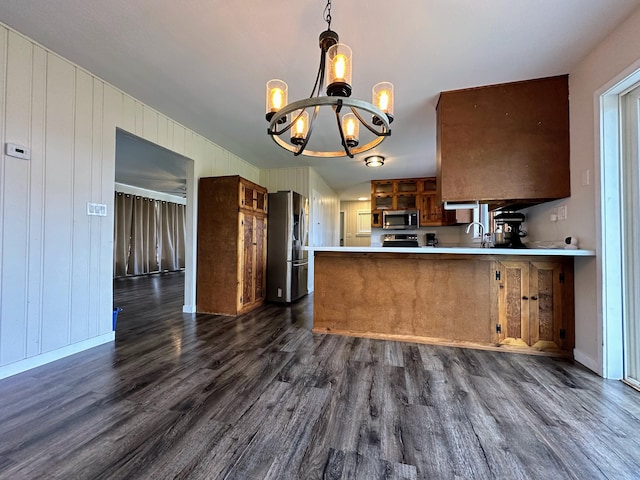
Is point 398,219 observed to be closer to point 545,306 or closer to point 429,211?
point 429,211

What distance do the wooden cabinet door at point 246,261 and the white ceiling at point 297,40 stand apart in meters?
1.60

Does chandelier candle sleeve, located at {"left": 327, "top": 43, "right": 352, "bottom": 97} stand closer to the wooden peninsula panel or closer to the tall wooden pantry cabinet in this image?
the wooden peninsula panel

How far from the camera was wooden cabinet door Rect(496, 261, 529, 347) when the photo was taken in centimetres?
258

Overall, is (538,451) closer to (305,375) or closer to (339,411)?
(339,411)

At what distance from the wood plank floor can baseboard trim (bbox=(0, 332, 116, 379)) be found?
0.09m

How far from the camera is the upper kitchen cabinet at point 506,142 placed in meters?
2.49

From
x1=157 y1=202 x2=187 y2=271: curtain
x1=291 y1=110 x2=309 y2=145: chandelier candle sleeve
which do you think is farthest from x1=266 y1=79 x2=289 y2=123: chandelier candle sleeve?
x1=157 y1=202 x2=187 y2=271: curtain

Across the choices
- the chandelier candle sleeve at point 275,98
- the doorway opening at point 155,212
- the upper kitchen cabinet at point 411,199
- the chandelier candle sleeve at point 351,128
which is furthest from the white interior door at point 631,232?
the doorway opening at point 155,212

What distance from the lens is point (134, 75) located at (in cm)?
255

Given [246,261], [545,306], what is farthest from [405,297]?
[246,261]

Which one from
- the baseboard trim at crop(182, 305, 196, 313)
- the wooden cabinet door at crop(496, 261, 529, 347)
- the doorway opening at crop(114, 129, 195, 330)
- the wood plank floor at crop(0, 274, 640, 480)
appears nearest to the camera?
the wood plank floor at crop(0, 274, 640, 480)

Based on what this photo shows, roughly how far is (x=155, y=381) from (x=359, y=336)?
6.14ft

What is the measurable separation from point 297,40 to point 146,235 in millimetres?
7564

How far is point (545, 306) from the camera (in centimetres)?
254
